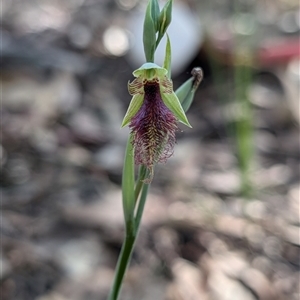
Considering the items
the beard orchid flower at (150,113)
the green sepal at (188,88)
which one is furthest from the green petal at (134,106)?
the green sepal at (188,88)

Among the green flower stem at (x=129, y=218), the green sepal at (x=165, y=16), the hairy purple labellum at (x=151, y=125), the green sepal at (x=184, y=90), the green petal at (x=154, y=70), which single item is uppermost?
the green sepal at (x=165, y=16)

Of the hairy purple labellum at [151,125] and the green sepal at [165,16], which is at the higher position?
the green sepal at [165,16]

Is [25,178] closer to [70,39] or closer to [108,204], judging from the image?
[108,204]

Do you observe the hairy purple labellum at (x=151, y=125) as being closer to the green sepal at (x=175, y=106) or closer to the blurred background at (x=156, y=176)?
the green sepal at (x=175, y=106)

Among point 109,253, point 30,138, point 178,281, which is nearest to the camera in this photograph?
point 178,281

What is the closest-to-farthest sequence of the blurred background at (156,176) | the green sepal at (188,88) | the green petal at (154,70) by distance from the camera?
the green petal at (154,70)
the green sepal at (188,88)
the blurred background at (156,176)

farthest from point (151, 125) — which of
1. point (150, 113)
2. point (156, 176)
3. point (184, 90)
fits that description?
point (156, 176)

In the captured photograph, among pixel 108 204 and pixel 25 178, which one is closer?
pixel 108 204

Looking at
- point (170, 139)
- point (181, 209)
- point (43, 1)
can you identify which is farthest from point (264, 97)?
point (43, 1)

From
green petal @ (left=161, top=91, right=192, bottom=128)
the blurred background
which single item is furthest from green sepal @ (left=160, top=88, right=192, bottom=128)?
the blurred background
